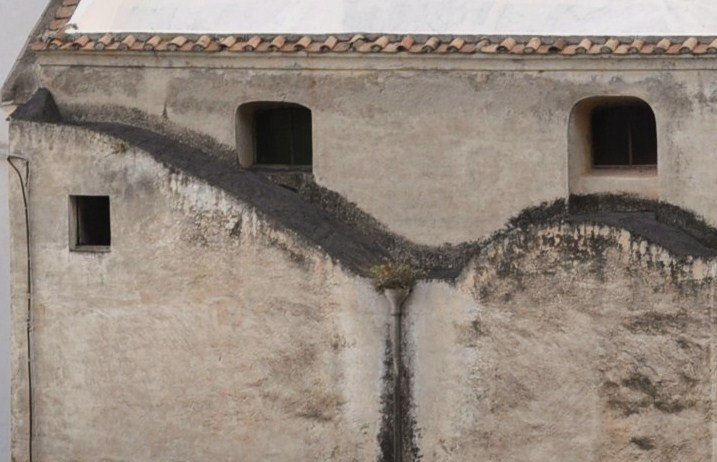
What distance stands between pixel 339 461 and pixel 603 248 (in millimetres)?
3603

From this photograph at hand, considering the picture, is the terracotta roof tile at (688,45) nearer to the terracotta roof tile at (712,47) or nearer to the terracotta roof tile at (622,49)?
the terracotta roof tile at (712,47)

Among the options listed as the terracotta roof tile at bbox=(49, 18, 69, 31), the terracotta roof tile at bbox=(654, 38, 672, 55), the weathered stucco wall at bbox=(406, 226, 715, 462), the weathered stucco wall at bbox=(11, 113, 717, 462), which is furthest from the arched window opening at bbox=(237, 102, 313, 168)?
the terracotta roof tile at bbox=(654, 38, 672, 55)

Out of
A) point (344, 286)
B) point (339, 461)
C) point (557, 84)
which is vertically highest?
point (557, 84)

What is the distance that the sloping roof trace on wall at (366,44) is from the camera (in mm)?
25906

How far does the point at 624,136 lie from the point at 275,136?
3814 millimetres

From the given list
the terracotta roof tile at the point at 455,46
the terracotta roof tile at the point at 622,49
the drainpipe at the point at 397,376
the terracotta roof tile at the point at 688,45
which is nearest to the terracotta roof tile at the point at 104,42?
the terracotta roof tile at the point at 455,46

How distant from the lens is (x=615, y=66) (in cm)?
2616

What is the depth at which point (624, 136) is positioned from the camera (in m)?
27.1

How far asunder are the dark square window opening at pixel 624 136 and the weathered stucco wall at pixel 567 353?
86.3 inches

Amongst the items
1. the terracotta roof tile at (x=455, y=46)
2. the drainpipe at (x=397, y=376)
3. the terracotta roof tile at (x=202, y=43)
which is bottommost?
the drainpipe at (x=397, y=376)

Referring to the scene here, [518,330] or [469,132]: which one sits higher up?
[469,132]

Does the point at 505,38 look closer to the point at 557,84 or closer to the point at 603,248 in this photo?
the point at 557,84

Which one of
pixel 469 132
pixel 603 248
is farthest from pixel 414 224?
→ pixel 603 248

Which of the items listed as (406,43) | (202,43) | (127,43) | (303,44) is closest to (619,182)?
(406,43)
